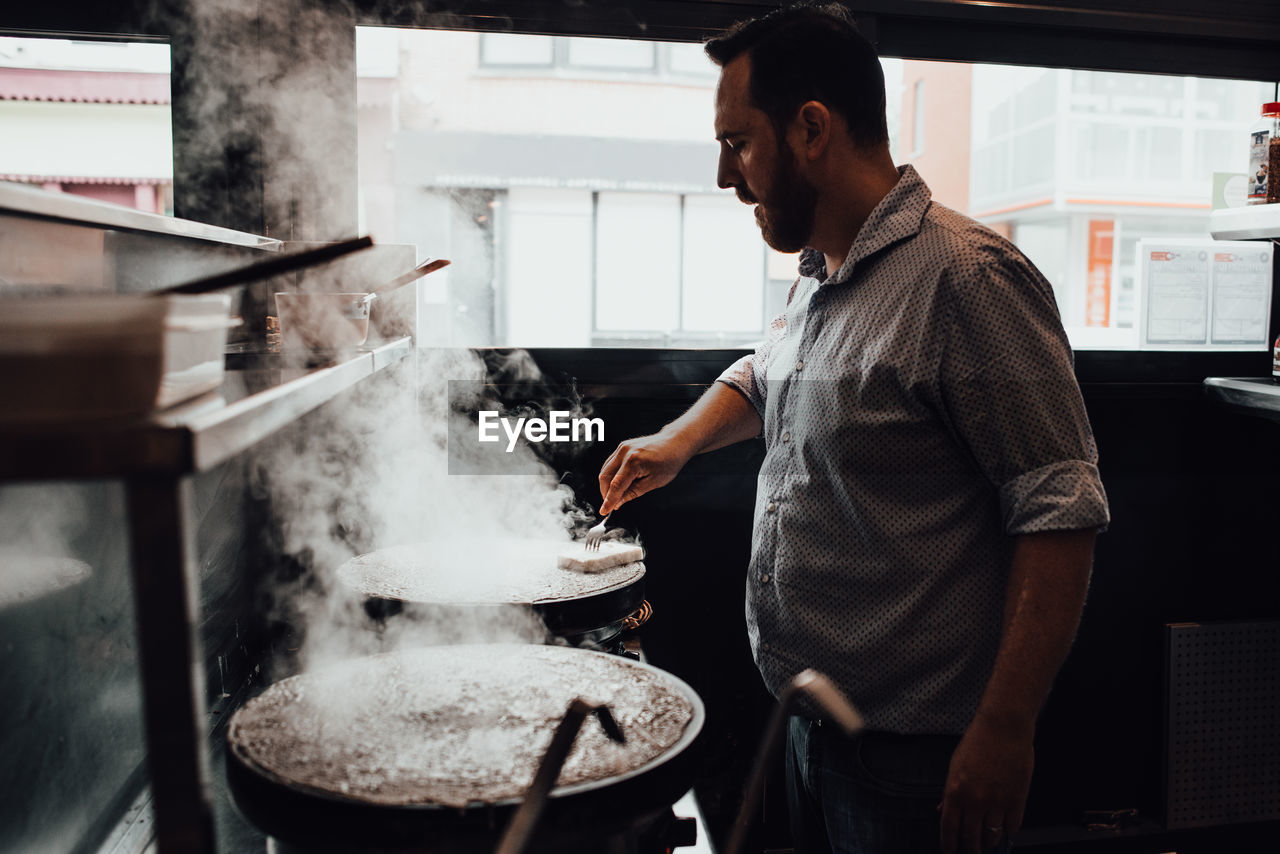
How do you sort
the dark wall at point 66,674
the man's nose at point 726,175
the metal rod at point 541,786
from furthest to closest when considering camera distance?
the man's nose at point 726,175 < the dark wall at point 66,674 < the metal rod at point 541,786

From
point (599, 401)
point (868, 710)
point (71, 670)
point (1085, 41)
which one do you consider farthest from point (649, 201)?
point (71, 670)

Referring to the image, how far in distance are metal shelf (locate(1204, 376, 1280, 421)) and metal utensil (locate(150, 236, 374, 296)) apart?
8.24 feet

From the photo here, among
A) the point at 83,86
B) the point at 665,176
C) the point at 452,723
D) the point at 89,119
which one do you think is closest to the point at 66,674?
the point at 452,723

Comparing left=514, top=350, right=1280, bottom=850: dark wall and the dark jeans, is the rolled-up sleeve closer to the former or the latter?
the dark jeans

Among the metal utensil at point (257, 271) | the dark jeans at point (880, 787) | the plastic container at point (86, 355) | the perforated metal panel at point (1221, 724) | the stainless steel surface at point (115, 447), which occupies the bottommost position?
the perforated metal panel at point (1221, 724)

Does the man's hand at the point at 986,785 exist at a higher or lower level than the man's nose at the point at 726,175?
lower

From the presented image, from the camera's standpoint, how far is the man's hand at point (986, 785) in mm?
1252

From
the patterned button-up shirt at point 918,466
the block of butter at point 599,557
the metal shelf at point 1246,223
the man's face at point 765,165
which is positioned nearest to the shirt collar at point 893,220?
the patterned button-up shirt at point 918,466

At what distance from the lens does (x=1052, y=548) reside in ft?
4.07

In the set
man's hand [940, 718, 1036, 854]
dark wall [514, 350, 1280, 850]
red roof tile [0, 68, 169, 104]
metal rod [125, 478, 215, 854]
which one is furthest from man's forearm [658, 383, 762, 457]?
red roof tile [0, 68, 169, 104]

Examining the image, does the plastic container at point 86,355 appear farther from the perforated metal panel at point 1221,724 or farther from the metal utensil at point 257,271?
the perforated metal panel at point 1221,724

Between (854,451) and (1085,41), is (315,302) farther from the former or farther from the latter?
(1085,41)

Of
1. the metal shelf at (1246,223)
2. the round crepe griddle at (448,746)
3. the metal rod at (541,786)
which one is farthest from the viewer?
the metal shelf at (1246,223)

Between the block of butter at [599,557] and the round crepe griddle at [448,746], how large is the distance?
1.27 ft
